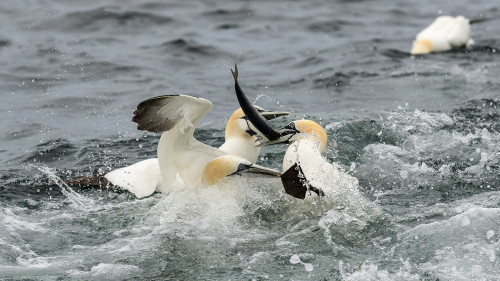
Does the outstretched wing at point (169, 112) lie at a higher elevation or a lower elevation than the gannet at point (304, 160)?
higher

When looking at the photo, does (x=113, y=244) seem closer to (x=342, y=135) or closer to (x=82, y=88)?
(x=342, y=135)

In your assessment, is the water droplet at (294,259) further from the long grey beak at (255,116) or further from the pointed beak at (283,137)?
the pointed beak at (283,137)

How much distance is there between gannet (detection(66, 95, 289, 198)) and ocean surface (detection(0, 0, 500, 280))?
0.43 ft

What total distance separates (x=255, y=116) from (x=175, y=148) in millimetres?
887

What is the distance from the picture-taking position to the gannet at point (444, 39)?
1373cm

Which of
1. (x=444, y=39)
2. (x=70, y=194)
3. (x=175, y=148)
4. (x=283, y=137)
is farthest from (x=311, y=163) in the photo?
(x=444, y=39)

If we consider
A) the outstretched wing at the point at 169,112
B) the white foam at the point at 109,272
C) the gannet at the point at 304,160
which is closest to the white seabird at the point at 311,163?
the gannet at the point at 304,160

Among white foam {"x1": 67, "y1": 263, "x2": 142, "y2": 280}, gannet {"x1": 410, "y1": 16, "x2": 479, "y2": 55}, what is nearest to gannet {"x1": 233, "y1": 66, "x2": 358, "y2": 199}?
white foam {"x1": 67, "y1": 263, "x2": 142, "y2": 280}

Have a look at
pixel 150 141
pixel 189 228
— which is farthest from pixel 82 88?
pixel 189 228

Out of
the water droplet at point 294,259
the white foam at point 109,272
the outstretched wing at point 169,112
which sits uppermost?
the outstretched wing at point 169,112

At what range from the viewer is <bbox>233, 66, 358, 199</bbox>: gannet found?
6133 mm

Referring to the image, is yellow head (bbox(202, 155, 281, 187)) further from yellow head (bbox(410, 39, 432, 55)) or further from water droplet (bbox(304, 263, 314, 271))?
yellow head (bbox(410, 39, 432, 55))

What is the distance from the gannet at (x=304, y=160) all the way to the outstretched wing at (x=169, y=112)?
0.46m

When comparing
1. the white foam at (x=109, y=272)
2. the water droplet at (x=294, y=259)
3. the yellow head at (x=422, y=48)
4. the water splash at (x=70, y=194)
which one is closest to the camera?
the white foam at (x=109, y=272)
